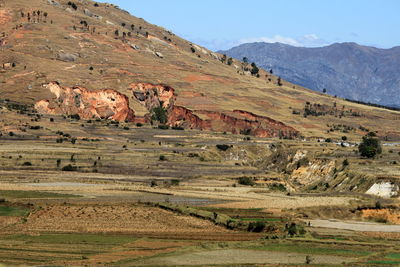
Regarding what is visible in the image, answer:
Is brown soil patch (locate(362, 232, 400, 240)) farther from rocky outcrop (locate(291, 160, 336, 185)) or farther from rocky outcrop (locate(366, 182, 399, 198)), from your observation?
rocky outcrop (locate(291, 160, 336, 185))

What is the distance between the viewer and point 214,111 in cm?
19425

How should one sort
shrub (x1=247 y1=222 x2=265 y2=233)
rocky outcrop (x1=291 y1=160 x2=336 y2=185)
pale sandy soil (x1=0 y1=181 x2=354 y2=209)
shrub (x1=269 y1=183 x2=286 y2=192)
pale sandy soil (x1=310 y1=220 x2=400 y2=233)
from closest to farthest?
1. shrub (x1=247 y1=222 x2=265 y2=233)
2. pale sandy soil (x1=310 y1=220 x2=400 y2=233)
3. pale sandy soil (x1=0 y1=181 x2=354 y2=209)
4. shrub (x1=269 y1=183 x2=286 y2=192)
5. rocky outcrop (x1=291 y1=160 x2=336 y2=185)

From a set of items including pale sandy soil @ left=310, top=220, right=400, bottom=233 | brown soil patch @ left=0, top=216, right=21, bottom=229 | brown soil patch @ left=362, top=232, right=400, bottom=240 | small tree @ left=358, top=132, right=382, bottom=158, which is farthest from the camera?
small tree @ left=358, top=132, right=382, bottom=158

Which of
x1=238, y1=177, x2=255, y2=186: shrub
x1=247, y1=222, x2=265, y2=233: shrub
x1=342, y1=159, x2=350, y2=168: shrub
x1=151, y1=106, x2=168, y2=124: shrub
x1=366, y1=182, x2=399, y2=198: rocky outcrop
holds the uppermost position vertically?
x1=151, y1=106, x2=168, y2=124: shrub

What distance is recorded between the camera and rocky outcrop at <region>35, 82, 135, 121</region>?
187m

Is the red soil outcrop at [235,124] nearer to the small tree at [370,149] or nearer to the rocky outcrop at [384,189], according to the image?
the small tree at [370,149]

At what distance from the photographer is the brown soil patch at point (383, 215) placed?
77.2 meters

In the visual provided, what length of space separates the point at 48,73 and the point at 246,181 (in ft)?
326

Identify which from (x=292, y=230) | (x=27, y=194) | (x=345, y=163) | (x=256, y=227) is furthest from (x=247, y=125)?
(x=292, y=230)

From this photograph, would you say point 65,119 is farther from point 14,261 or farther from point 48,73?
point 14,261

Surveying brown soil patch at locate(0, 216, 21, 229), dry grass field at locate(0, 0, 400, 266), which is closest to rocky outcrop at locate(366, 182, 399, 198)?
dry grass field at locate(0, 0, 400, 266)

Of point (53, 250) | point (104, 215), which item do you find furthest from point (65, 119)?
point (53, 250)

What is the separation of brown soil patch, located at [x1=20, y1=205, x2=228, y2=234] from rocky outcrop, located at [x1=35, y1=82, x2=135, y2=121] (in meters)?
111

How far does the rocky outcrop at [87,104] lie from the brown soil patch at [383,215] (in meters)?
115
